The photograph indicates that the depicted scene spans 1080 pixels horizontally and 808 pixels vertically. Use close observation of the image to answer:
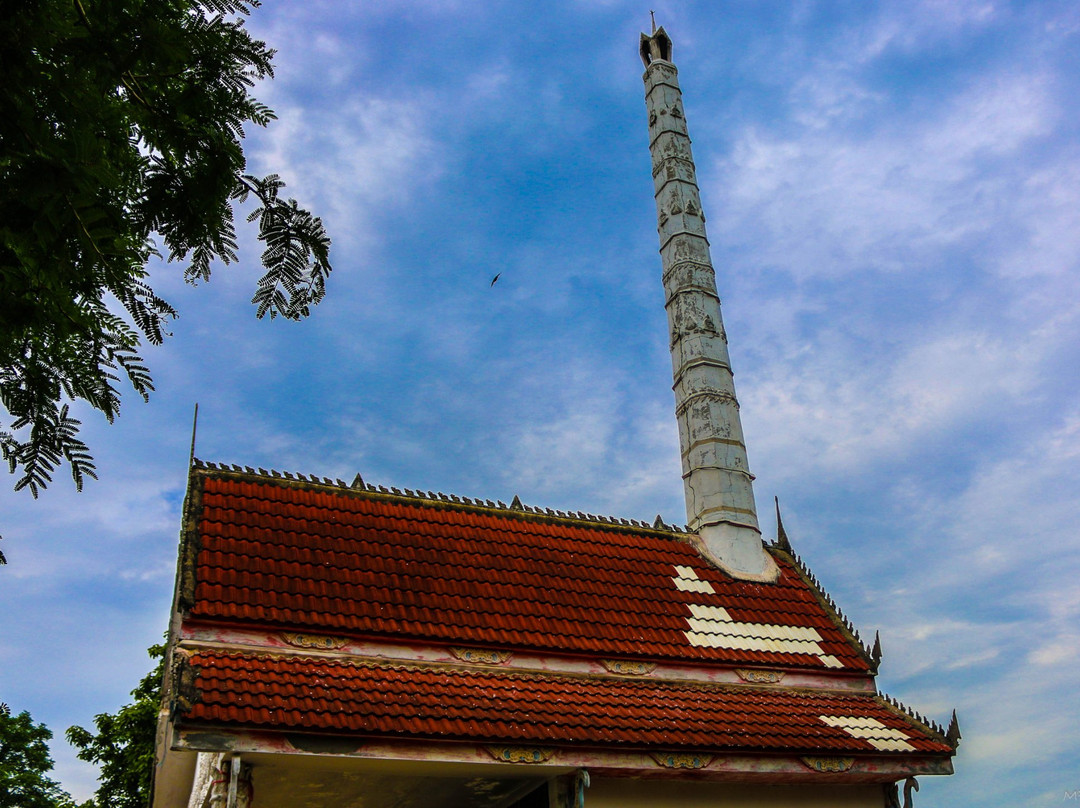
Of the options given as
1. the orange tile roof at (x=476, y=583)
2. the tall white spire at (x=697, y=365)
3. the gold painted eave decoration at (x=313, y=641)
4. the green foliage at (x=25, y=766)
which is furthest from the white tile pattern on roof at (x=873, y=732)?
the green foliage at (x=25, y=766)

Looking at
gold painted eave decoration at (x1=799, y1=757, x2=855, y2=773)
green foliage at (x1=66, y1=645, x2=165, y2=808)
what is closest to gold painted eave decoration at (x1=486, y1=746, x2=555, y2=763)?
gold painted eave decoration at (x1=799, y1=757, x2=855, y2=773)

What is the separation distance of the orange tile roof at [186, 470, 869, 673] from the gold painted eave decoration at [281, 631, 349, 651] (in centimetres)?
9

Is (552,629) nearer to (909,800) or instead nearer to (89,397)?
(909,800)

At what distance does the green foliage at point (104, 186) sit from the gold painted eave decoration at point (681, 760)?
800cm

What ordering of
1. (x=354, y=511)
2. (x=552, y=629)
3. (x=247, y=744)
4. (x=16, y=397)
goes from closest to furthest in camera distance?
(x=16, y=397)
(x=247, y=744)
(x=552, y=629)
(x=354, y=511)

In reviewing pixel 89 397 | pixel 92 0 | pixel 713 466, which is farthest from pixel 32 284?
pixel 713 466

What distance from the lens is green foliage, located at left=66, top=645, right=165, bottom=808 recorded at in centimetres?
2289

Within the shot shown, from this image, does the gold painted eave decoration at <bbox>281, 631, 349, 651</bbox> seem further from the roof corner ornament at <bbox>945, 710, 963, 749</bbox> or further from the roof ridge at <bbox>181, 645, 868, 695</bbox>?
the roof corner ornament at <bbox>945, 710, 963, 749</bbox>

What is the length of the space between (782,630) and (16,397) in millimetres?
11933

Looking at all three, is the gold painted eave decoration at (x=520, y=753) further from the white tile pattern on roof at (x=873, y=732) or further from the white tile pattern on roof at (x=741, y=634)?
the white tile pattern on roof at (x=873, y=732)

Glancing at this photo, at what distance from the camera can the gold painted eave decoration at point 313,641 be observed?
980 centimetres

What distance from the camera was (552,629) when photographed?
37.3ft

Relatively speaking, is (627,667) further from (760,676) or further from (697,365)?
(697,365)

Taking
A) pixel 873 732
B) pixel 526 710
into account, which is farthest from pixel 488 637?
pixel 873 732
